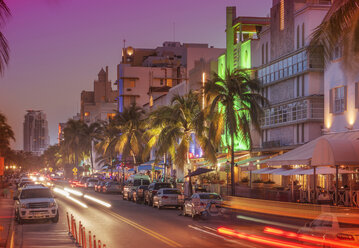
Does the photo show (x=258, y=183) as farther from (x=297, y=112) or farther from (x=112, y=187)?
(x=112, y=187)

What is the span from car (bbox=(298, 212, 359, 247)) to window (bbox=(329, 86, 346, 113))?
2172 centimetres

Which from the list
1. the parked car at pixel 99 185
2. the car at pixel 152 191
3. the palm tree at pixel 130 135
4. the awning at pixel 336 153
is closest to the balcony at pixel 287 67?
the awning at pixel 336 153

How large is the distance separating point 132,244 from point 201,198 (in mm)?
11062

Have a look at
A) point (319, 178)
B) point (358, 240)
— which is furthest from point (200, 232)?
point (319, 178)

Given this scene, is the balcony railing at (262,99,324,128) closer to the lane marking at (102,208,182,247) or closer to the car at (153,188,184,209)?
the car at (153,188,184,209)

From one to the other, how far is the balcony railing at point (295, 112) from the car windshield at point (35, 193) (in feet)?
68.8

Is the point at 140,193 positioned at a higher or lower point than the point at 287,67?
lower

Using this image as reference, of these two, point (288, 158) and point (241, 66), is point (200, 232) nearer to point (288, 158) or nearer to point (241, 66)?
point (288, 158)

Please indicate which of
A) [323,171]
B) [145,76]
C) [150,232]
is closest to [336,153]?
[323,171]

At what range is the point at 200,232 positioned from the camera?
23344 mm

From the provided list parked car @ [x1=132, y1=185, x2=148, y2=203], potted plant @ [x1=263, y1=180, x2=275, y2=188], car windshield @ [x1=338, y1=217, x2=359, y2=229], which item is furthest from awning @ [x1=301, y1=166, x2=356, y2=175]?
car windshield @ [x1=338, y1=217, x2=359, y2=229]

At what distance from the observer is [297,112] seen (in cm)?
4356

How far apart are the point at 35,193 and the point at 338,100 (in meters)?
20.1

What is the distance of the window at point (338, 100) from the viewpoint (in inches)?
1445
